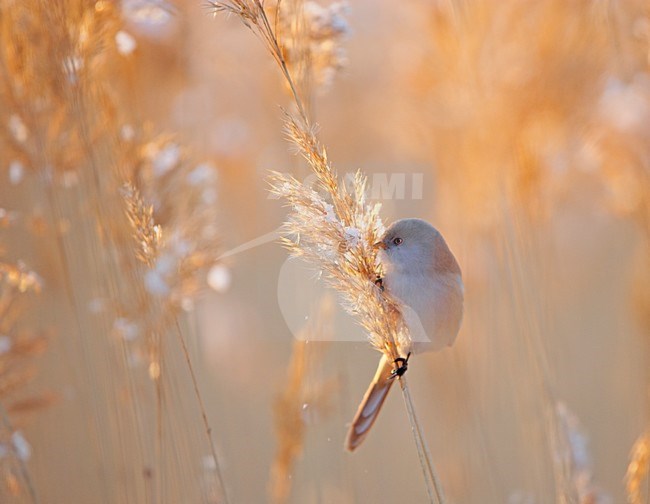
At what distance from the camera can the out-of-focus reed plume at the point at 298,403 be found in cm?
185

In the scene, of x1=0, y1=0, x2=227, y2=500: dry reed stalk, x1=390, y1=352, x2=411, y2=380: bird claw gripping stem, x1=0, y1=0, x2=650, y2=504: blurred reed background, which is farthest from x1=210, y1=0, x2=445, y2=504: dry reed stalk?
x1=0, y1=0, x2=227, y2=500: dry reed stalk

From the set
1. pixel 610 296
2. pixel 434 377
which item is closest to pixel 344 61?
pixel 434 377

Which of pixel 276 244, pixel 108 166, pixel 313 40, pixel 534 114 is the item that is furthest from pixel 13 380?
pixel 534 114

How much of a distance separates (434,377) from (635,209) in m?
0.97

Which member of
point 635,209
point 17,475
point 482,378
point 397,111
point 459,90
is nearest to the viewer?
point 17,475

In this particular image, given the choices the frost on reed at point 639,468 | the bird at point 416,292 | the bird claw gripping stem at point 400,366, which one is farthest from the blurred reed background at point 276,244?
the bird claw gripping stem at point 400,366

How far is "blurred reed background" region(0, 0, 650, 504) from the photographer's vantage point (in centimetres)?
178

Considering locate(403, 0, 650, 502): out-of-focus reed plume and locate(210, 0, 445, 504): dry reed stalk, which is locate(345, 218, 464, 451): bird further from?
locate(403, 0, 650, 502): out-of-focus reed plume

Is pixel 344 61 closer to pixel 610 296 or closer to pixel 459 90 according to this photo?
pixel 459 90

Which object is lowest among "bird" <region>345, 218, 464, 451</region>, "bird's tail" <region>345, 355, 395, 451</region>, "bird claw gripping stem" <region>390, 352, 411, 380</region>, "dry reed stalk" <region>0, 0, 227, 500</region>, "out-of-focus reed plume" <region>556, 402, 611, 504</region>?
"out-of-focus reed plume" <region>556, 402, 611, 504</region>

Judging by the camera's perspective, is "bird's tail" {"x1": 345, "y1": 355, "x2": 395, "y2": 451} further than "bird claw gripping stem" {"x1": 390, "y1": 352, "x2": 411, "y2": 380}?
Result: Yes

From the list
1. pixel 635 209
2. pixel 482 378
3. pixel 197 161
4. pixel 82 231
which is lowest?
pixel 482 378

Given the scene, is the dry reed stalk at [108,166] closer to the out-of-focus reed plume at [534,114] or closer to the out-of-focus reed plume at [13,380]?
the out-of-focus reed plume at [13,380]

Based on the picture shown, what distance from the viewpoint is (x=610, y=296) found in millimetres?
3768
